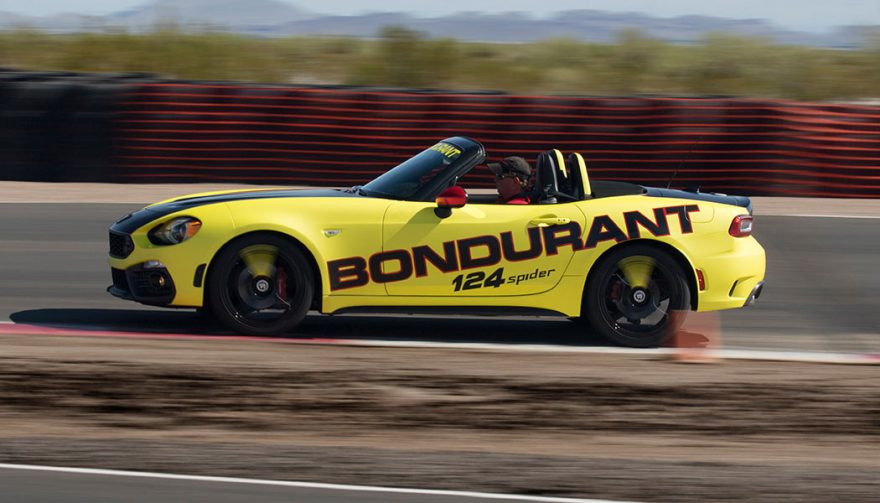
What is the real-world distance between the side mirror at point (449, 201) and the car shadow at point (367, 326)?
0.98m

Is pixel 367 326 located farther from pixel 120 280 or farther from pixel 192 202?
pixel 120 280

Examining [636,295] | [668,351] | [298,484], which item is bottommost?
[298,484]

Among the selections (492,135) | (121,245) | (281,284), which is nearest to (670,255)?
(281,284)

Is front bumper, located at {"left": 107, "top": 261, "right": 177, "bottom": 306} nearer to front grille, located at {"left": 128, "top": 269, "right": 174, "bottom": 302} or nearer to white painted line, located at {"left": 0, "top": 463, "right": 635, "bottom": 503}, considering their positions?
front grille, located at {"left": 128, "top": 269, "right": 174, "bottom": 302}

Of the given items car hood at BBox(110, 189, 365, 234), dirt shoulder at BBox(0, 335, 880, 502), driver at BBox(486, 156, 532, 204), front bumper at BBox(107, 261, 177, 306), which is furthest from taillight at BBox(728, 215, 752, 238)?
front bumper at BBox(107, 261, 177, 306)

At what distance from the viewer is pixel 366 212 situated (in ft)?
26.6

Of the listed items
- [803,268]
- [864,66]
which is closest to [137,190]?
[803,268]

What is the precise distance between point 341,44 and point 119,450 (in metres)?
28.8

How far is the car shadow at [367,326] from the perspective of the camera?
338 inches

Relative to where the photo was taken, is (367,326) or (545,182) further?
(367,326)

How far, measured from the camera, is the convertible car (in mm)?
8062

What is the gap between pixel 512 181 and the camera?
8320 millimetres

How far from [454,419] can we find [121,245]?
285 cm

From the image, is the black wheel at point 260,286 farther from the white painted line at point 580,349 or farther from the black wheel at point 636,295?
the black wheel at point 636,295
